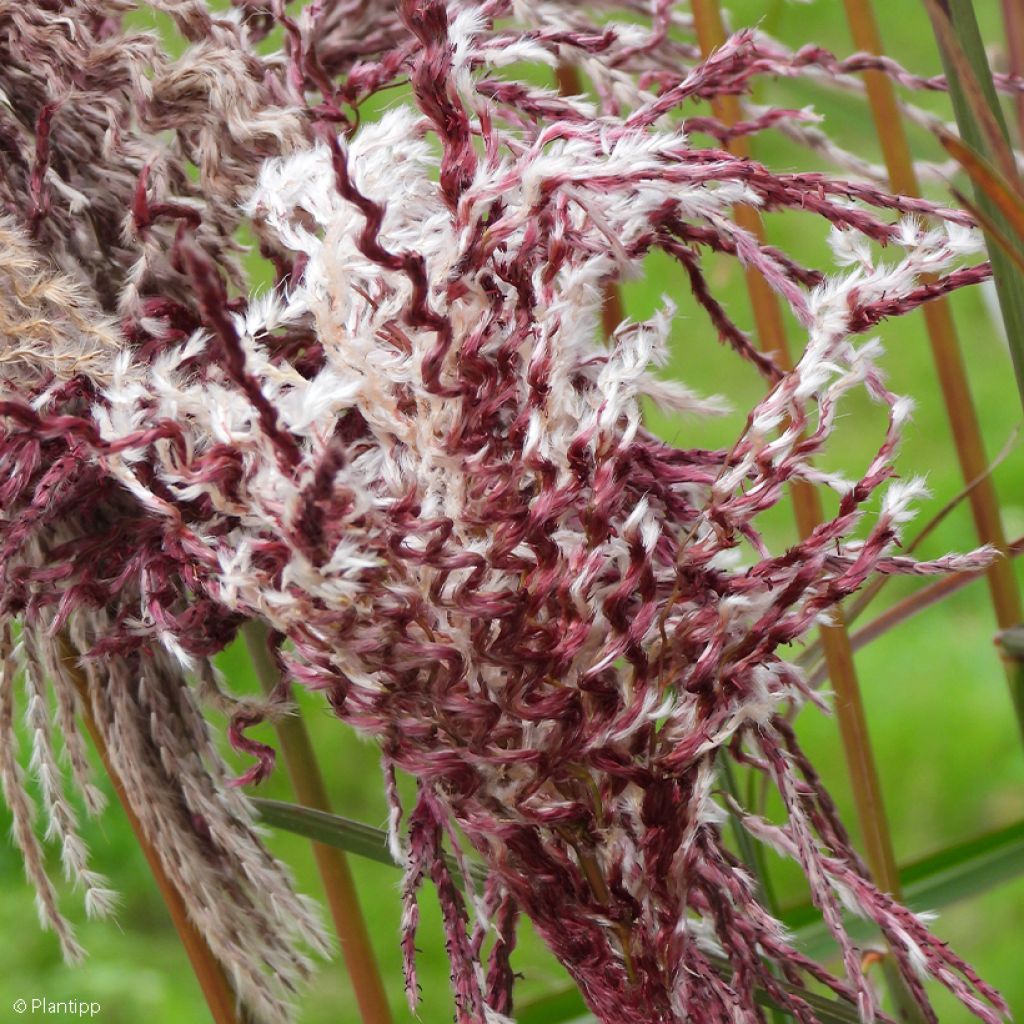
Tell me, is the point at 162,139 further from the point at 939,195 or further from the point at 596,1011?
the point at 939,195

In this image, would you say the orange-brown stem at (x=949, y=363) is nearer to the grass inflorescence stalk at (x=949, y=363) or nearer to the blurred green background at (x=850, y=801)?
the grass inflorescence stalk at (x=949, y=363)

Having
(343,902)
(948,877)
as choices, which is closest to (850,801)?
(948,877)

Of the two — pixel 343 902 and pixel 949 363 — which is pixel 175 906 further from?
pixel 949 363

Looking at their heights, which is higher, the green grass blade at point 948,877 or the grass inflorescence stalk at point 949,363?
the grass inflorescence stalk at point 949,363

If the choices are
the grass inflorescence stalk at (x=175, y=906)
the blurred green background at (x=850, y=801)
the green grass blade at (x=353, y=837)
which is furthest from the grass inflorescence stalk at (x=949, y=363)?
the blurred green background at (x=850, y=801)

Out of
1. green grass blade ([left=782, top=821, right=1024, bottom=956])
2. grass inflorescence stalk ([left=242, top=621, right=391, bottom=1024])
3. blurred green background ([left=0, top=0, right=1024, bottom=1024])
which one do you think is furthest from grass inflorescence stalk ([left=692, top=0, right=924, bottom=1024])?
blurred green background ([left=0, top=0, right=1024, bottom=1024])

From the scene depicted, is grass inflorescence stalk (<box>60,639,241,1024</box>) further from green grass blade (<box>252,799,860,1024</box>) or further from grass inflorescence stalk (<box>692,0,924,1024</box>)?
grass inflorescence stalk (<box>692,0,924,1024</box>)

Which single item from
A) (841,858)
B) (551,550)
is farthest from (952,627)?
(551,550)
